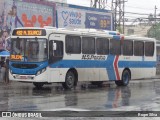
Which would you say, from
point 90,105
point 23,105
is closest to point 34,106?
point 23,105

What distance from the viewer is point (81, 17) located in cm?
3447

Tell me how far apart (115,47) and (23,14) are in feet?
24.4

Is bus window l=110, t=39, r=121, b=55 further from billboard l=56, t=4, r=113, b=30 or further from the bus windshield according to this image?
billboard l=56, t=4, r=113, b=30

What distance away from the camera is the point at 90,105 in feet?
48.2

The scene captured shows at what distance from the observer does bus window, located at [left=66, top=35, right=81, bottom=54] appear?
69.9 feet

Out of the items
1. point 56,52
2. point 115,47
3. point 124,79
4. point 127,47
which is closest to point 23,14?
point 115,47

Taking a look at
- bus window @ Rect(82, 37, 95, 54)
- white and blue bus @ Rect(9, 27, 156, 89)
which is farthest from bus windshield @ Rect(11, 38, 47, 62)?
bus window @ Rect(82, 37, 95, 54)

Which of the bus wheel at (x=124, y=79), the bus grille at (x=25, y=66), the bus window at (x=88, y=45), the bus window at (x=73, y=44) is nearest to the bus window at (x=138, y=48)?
the bus wheel at (x=124, y=79)

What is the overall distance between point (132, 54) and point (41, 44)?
7.59 meters

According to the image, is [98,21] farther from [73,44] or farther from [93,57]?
[73,44]

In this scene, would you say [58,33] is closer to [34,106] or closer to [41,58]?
[41,58]

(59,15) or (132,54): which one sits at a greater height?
(59,15)

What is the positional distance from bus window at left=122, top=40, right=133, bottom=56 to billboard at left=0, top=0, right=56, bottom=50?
23.3 feet

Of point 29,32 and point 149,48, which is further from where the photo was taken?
point 149,48
